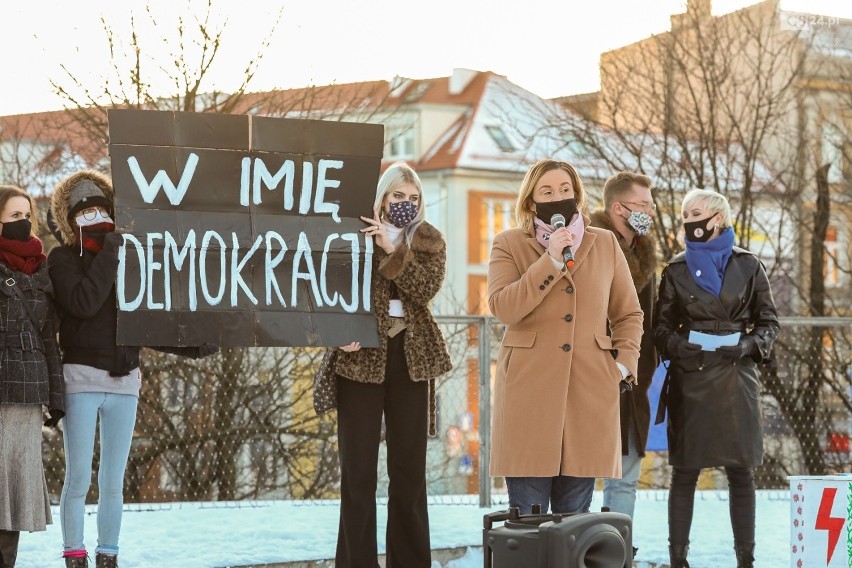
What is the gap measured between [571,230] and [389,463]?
1539 mm

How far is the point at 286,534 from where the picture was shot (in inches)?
337

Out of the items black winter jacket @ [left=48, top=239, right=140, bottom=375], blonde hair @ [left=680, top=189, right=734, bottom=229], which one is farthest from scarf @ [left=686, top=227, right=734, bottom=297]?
black winter jacket @ [left=48, top=239, right=140, bottom=375]

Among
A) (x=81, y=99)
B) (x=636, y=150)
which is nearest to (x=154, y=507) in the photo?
(x=81, y=99)

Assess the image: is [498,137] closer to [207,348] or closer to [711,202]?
[711,202]

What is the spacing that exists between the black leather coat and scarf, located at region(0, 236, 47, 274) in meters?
3.19

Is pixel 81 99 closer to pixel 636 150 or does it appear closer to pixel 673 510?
pixel 636 150

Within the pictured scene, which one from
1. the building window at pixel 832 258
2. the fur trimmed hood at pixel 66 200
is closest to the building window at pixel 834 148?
the building window at pixel 832 258

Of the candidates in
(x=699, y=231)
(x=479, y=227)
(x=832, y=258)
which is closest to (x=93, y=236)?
(x=699, y=231)

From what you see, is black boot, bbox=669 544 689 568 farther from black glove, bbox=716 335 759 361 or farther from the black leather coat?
black glove, bbox=716 335 759 361

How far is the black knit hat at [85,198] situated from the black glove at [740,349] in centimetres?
323

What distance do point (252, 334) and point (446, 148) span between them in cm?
5449

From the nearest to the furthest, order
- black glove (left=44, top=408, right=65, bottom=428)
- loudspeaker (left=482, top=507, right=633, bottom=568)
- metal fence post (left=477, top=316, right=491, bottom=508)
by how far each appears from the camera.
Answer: loudspeaker (left=482, top=507, right=633, bottom=568) < black glove (left=44, top=408, right=65, bottom=428) < metal fence post (left=477, top=316, right=491, bottom=508)

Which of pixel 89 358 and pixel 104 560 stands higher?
pixel 89 358

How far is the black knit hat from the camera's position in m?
6.44
